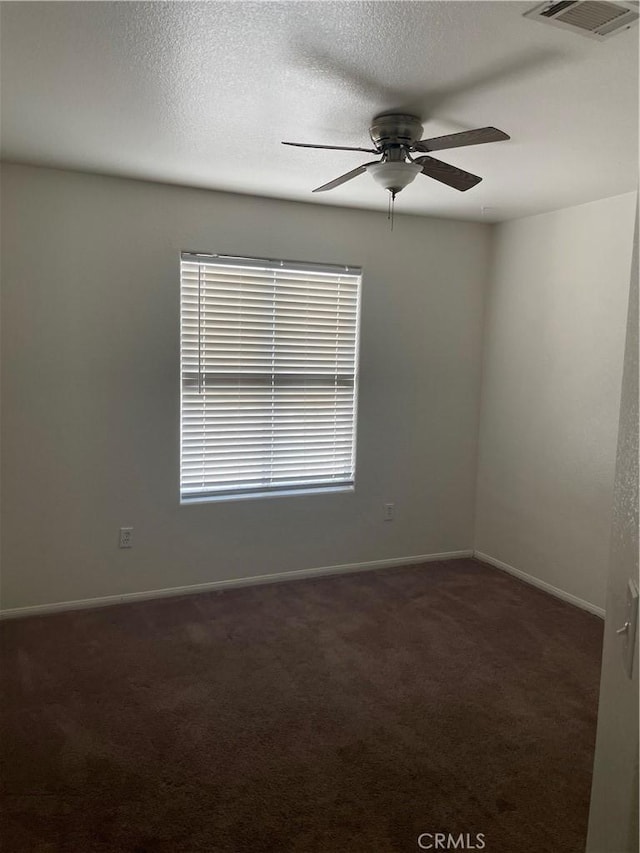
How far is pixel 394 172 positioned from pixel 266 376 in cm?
196

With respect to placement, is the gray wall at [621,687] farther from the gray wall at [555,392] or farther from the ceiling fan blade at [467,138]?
the gray wall at [555,392]

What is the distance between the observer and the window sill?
13.3 feet

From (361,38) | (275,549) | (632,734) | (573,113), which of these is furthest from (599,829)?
(275,549)

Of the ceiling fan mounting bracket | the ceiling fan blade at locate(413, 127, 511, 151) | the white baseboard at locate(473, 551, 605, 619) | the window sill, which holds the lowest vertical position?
the white baseboard at locate(473, 551, 605, 619)

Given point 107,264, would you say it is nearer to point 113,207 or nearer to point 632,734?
point 113,207

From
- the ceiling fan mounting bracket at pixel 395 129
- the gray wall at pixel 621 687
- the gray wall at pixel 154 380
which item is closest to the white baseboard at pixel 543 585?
the gray wall at pixel 154 380

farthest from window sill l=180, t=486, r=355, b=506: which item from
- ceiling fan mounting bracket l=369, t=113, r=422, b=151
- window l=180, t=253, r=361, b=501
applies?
ceiling fan mounting bracket l=369, t=113, r=422, b=151

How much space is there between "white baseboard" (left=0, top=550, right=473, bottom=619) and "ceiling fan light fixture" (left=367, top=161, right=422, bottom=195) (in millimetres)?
2777

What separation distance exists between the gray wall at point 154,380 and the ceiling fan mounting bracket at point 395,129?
1.59 m

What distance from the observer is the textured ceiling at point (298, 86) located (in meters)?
1.83

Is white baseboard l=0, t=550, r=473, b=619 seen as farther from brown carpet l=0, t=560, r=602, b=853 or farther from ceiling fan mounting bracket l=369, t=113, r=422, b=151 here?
ceiling fan mounting bracket l=369, t=113, r=422, b=151

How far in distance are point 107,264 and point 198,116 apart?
1368mm

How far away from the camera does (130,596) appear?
153 inches
